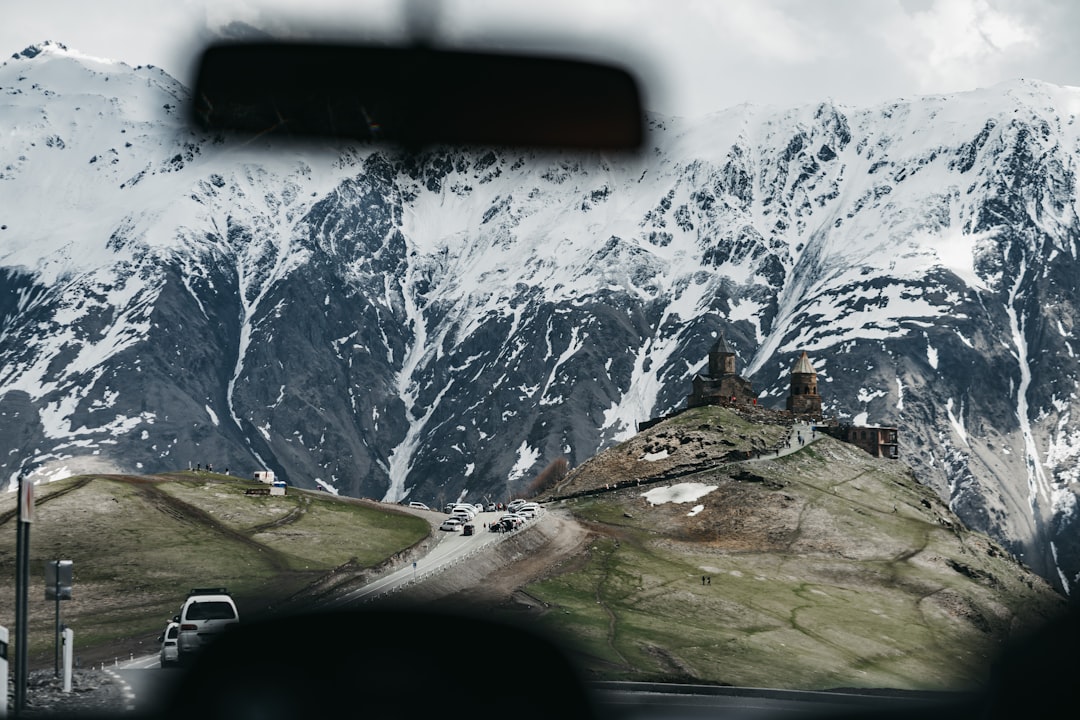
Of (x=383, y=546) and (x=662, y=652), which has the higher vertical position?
(x=383, y=546)

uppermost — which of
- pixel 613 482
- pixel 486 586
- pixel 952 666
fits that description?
pixel 613 482

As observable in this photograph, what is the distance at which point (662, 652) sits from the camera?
273 ft

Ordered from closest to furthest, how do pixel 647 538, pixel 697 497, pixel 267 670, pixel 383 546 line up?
pixel 267 670
pixel 383 546
pixel 647 538
pixel 697 497

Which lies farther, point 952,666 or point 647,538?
point 647,538

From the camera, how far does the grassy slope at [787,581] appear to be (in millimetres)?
87062

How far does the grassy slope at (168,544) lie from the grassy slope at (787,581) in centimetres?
1847

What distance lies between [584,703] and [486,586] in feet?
306

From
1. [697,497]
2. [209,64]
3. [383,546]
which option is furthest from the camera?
[697,497]

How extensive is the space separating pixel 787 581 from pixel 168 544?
4772 cm

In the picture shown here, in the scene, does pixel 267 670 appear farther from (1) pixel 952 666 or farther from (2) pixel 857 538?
(2) pixel 857 538

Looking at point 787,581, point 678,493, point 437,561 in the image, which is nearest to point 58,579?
point 437,561

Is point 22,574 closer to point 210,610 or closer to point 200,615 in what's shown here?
point 200,615

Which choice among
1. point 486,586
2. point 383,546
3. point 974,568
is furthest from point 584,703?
point 974,568

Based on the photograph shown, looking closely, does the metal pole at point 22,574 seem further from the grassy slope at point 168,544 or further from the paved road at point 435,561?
the grassy slope at point 168,544
